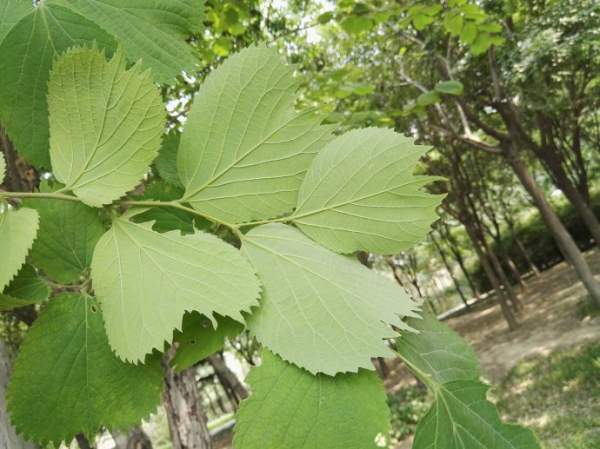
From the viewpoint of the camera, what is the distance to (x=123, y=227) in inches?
14.6

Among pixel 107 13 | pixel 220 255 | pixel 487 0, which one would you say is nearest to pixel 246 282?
pixel 220 255

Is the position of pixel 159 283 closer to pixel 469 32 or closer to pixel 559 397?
pixel 469 32

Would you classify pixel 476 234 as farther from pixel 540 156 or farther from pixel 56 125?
pixel 56 125

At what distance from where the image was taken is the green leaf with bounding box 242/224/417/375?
0.36 metres

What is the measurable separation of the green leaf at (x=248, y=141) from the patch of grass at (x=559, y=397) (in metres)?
6.88

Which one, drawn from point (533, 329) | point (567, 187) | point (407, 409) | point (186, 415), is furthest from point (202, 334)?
point (533, 329)

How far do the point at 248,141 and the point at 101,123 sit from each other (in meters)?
0.11

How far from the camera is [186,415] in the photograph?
215cm

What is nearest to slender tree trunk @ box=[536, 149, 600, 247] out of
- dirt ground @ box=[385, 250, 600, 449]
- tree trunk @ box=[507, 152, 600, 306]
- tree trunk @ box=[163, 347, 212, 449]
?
dirt ground @ box=[385, 250, 600, 449]

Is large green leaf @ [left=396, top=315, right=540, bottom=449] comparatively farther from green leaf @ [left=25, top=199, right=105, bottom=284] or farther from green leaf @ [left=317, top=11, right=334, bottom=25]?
green leaf @ [left=317, top=11, right=334, bottom=25]

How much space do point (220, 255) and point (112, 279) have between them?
77 millimetres

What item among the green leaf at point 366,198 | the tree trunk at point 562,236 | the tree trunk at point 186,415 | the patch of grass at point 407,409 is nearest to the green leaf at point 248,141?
the green leaf at point 366,198

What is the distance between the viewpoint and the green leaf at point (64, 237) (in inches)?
16.8

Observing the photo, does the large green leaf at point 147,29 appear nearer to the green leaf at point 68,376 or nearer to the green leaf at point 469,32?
the green leaf at point 68,376
